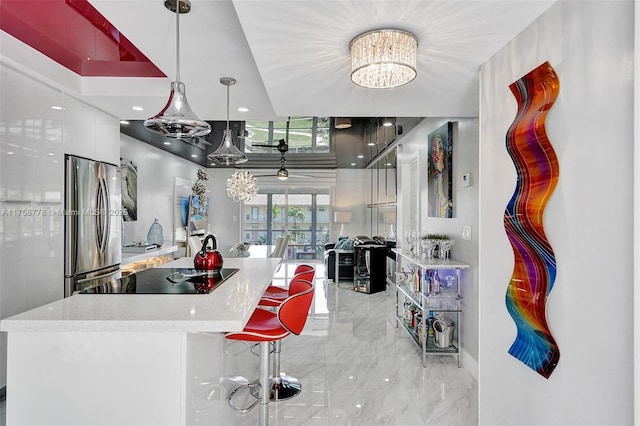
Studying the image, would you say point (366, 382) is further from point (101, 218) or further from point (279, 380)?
point (101, 218)

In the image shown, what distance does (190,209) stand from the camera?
7.60m

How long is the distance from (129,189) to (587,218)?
5.27m

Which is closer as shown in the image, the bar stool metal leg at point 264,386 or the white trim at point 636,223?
the white trim at point 636,223

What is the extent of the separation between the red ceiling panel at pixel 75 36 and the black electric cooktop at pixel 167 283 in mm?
1742

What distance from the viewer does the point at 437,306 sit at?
3328 mm

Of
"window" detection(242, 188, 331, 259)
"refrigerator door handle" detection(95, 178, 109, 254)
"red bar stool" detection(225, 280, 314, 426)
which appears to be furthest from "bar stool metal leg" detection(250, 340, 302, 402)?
"window" detection(242, 188, 331, 259)

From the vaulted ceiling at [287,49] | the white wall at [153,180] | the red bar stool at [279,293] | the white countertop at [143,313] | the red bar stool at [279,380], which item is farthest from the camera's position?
the white wall at [153,180]

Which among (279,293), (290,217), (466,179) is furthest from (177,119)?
(290,217)

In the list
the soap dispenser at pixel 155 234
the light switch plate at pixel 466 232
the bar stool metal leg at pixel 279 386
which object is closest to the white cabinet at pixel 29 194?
the bar stool metal leg at pixel 279 386

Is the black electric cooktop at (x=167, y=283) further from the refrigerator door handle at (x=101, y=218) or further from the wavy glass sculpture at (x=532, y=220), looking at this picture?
the wavy glass sculpture at (x=532, y=220)

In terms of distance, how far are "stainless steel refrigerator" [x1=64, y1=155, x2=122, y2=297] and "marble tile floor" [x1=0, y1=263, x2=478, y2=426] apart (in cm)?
117

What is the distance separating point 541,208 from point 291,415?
2.02 meters

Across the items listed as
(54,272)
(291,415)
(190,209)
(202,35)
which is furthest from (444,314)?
(190,209)

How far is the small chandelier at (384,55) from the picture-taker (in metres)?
1.77
